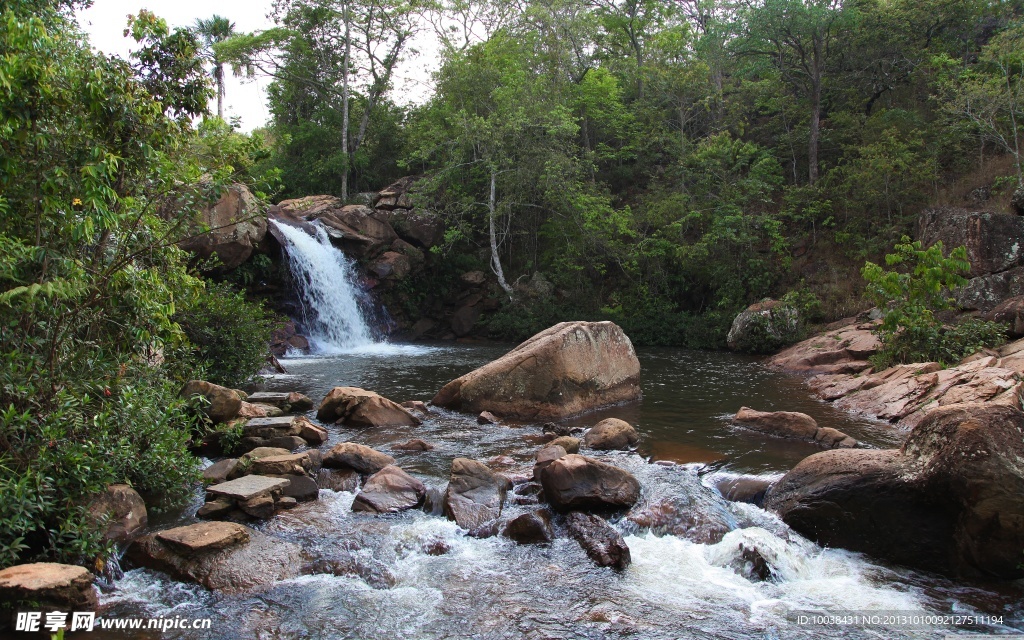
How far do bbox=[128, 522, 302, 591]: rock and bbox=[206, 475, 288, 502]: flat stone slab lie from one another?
87 cm

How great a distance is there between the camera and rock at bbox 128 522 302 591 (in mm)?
5051

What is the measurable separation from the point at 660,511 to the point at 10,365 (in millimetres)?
5764

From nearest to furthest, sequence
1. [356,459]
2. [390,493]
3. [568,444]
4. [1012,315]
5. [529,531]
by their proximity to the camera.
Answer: [529,531] → [390,493] → [356,459] → [568,444] → [1012,315]

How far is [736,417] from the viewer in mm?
9914

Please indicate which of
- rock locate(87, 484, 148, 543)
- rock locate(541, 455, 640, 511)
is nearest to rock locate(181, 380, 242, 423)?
rock locate(87, 484, 148, 543)

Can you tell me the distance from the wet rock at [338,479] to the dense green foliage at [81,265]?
153 cm

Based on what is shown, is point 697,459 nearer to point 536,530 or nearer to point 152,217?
point 536,530

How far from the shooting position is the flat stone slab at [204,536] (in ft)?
17.0

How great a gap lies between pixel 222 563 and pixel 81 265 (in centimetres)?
267

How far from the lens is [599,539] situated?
5.73 m

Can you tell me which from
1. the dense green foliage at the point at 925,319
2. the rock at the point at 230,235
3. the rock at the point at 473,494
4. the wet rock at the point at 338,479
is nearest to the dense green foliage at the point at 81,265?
the wet rock at the point at 338,479

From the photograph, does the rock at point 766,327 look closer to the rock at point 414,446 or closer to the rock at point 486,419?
the rock at point 486,419

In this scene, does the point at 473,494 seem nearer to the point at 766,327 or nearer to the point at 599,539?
the point at 599,539

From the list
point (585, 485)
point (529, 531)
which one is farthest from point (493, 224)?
point (529, 531)
